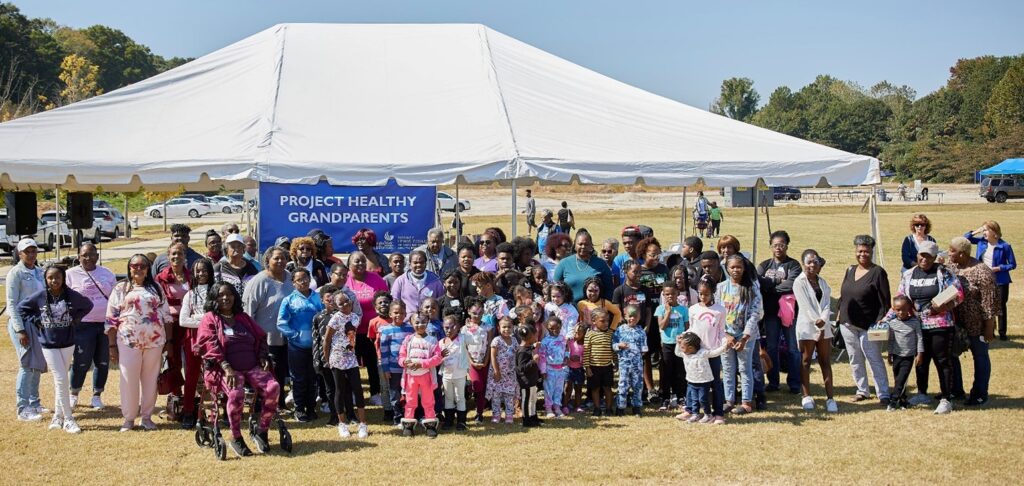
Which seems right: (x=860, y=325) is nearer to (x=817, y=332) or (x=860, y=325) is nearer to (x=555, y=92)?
(x=817, y=332)

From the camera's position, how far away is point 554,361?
8148 millimetres

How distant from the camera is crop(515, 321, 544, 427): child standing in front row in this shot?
25.9 ft

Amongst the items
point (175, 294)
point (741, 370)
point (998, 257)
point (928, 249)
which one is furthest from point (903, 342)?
point (175, 294)

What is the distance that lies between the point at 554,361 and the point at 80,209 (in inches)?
383

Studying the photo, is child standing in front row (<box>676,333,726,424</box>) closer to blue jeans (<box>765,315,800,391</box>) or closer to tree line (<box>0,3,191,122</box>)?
blue jeans (<box>765,315,800,391</box>)

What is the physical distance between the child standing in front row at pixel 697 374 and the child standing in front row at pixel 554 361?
101 cm

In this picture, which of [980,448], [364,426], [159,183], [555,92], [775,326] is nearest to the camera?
[980,448]

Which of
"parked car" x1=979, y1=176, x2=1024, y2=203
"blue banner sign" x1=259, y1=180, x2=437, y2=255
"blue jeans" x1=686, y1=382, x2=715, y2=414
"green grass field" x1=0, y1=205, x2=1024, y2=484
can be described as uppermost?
"parked car" x1=979, y1=176, x2=1024, y2=203

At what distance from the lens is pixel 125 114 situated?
1105cm

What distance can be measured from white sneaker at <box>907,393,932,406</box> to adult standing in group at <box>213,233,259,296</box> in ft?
20.2

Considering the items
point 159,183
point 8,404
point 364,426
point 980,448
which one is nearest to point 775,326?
point 980,448

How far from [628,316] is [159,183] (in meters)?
5.27

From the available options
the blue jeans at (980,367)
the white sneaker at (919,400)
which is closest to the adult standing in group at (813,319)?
the white sneaker at (919,400)

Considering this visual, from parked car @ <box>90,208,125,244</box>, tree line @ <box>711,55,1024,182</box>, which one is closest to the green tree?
tree line @ <box>711,55,1024,182</box>
